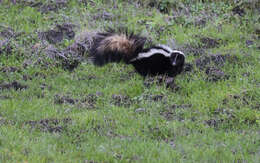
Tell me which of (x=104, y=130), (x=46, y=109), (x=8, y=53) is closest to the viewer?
(x=104, y=130)

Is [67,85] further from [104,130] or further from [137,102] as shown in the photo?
[104,130]

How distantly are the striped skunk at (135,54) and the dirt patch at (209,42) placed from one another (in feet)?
3.56

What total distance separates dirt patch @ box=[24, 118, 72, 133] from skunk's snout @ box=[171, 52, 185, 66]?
2.43 meters

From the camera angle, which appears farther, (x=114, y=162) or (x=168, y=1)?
(x=168, y=1)

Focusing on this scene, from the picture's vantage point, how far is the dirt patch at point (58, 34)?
986 centimetres

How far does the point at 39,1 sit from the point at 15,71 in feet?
10.6

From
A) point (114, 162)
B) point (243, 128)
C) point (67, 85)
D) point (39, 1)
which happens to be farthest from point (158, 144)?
point (39, 1)

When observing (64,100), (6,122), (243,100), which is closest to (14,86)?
(64,100)

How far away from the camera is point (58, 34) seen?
10.0 meters

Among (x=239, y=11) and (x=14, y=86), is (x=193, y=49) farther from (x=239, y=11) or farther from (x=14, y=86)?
(x=14, y=86)

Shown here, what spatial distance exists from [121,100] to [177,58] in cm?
→ 148

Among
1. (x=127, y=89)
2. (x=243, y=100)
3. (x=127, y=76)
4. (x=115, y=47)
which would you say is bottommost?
(x=127, y=76)

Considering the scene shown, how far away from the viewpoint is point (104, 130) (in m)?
6.34

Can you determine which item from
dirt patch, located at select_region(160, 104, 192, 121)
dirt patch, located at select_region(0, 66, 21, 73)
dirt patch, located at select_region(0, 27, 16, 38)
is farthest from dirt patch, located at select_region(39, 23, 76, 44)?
dirt patch, located at select_region(160, 104, 192, 121)
